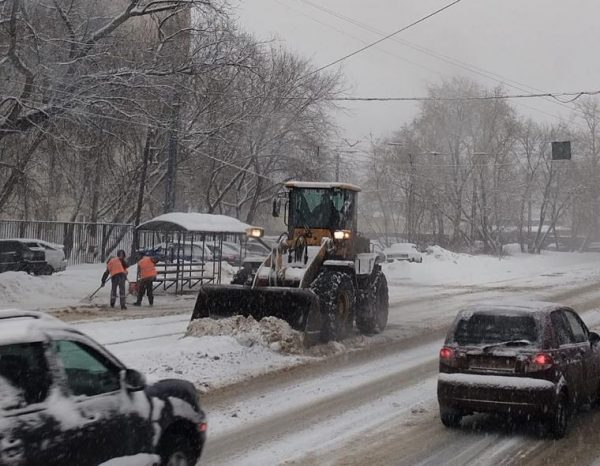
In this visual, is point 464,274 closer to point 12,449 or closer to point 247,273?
point 247,273

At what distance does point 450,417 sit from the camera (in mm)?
8453

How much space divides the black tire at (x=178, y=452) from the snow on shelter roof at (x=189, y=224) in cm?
1777

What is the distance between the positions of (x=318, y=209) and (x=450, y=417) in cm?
811

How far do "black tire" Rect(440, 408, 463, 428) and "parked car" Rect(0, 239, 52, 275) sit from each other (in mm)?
22156

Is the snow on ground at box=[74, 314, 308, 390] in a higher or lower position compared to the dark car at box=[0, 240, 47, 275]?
lower

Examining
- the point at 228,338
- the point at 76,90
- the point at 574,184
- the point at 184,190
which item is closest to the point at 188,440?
the point at 228,338

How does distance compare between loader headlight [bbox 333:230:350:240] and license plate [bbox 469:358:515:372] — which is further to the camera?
loader headlight [bbox 333:230:350:240]

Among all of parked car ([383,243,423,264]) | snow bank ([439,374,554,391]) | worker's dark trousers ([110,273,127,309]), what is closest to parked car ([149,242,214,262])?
worker's dark trousers ([110,273,127,309])

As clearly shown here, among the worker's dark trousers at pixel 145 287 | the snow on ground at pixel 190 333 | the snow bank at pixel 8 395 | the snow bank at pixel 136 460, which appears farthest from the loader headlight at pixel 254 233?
the snow bank at pixel 8 395

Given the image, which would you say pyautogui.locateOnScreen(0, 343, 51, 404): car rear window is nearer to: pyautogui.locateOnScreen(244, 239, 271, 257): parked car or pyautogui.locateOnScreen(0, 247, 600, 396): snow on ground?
pyautogui.locateOnScreen(0, 247, 600, 396): snow on ground

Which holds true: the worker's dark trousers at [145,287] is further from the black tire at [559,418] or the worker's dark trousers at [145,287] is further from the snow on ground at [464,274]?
the black tire at [559,418]

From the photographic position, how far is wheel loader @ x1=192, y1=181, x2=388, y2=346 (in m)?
13.5

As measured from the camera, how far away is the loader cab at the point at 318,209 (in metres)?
15.9

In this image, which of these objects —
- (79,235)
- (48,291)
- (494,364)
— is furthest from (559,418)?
(79,235)
